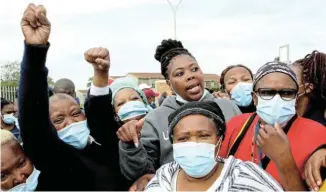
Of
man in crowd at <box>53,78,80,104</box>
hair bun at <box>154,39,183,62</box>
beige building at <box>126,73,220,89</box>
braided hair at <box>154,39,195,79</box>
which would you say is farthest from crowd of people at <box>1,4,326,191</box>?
beige building at <box>126,73,220,89</box>

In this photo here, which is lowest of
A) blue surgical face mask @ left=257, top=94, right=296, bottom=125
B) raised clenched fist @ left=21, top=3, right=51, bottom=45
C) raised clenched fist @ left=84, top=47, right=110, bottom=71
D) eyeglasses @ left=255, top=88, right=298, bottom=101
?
blue surgical face mask @ left=257, top=94, right=296, bottom=125

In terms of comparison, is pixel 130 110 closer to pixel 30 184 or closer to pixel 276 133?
pixel 30 184

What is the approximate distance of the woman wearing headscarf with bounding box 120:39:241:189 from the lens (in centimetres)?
271

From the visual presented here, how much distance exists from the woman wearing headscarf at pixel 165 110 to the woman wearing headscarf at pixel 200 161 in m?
0.27

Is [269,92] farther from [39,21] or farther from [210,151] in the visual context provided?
[39,21]

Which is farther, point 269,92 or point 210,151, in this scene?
point 269,92

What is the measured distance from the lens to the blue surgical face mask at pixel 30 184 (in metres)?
2.52

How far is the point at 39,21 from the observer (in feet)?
8.17

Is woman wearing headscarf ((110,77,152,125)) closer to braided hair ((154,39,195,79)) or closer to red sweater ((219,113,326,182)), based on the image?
braided hair ((154,39,195,79))

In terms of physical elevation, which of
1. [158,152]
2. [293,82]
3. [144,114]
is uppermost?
[293,82]

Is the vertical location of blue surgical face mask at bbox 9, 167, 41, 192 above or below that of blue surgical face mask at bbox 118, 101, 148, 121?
below

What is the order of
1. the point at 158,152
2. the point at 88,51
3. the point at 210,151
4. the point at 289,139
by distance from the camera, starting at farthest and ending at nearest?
the point at 158,152, the point at 88,51, the point at 289,139, the point at 210,151

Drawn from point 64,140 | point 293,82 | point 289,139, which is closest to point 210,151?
point 289,139

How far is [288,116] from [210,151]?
0.66 metres
